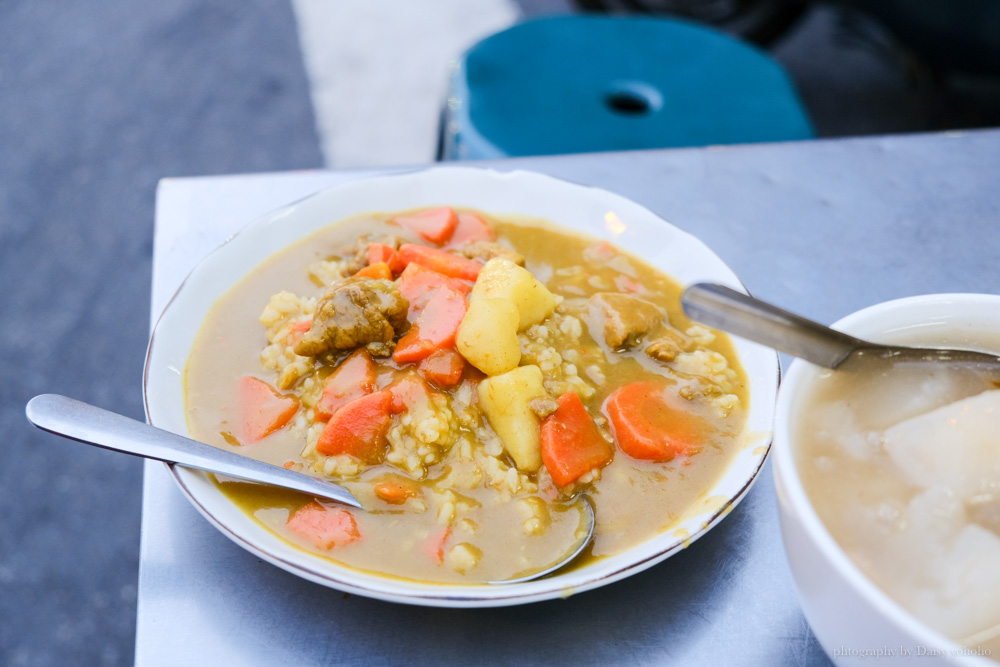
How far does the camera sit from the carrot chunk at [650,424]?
1494mm

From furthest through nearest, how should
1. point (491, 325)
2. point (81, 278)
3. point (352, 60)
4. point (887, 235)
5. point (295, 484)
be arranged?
point (352, 60)
point (81, 278)
point (887, 235)
point (491, 325)
point (295, 484)

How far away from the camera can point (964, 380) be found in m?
1.16

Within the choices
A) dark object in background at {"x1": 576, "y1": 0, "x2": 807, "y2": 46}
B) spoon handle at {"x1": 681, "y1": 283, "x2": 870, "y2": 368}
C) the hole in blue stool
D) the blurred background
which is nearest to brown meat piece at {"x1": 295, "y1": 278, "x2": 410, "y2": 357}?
spoon handle at {"x1": 681, "y1": 283, "x2": 870, "y2": 368}

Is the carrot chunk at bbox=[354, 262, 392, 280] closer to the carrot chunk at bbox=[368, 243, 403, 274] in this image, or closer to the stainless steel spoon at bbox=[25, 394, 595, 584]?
the carrot chunk at bbox=[368, 243, 403, 274]

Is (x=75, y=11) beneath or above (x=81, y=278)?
above

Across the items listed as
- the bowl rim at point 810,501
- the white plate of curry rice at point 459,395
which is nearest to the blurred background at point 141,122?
the white plate of curry rice at point 459,395

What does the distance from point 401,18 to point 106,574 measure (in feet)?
15.1

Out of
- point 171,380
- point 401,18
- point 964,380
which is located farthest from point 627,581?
point 401,18

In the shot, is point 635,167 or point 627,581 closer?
point 627,581

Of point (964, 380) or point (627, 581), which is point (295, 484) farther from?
point (964, 380)

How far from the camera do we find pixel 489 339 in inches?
60.5

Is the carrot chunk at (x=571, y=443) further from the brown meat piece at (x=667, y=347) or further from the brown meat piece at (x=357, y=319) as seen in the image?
the brown meat piece at (x=357, y=319)

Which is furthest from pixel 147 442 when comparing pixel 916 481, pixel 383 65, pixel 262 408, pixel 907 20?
pixel 383 65

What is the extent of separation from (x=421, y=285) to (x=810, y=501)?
0.98 metres
